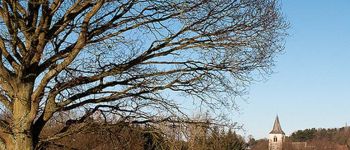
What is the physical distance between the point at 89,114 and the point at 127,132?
3.36 feet

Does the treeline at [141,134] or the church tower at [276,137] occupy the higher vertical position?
the church tower at [276,137]

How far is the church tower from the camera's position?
118 meters

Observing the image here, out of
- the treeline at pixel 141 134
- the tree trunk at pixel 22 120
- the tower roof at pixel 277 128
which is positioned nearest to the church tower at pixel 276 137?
the tower roof at pixel 277 128

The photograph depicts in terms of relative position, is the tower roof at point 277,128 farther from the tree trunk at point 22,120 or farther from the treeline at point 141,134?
the tree trunk at point 22,120

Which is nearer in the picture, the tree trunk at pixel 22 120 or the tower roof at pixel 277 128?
the tree trunk at pixel 22 120

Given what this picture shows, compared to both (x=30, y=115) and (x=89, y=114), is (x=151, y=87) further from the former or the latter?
(x=30, y=115)

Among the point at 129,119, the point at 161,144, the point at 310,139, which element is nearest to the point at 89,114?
the point at 129,119

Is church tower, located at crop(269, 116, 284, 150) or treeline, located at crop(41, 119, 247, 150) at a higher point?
church tower, located at crop(269, 116, 284, 150)

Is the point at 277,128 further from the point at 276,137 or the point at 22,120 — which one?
the point at 22,120

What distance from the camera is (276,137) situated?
130625 millimetres

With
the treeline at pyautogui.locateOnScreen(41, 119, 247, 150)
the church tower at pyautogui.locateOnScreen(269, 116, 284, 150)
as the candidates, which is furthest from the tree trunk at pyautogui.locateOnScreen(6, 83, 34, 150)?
the church tower at pyautogui.locateOnScreen(269, 116, 284, 150)

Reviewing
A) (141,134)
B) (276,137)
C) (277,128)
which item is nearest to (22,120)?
(141,134)

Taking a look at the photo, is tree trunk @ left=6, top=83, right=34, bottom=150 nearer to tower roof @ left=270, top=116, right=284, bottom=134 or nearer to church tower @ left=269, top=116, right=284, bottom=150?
church tower @ left=269, top=116, right=284, bottom=150

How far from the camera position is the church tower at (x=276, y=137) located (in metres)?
118
